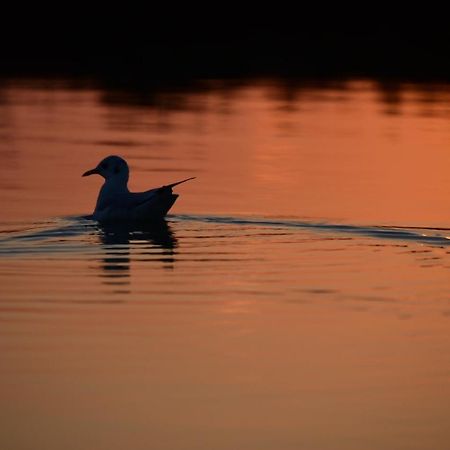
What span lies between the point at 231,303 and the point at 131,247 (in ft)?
9.42

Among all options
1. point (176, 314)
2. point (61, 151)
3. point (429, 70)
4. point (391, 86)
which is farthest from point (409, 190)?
point (429, 70)

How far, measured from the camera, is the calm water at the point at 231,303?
9.94 m

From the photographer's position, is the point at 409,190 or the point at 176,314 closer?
the point at 176,314

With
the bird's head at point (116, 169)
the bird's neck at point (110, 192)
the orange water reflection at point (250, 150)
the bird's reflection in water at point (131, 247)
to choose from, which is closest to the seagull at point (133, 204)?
Answer: the bird's neck at point (110, 192)

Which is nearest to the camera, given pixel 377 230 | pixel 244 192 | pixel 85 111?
pixel 377 230

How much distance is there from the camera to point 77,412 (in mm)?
9984

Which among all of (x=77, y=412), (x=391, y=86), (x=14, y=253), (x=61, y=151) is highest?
(x=391, y=86)

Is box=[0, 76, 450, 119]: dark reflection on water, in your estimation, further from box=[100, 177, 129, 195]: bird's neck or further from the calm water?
box=[100, 177, 129, 195]: bird's neck

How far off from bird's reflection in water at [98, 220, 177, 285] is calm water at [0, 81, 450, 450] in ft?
0.13

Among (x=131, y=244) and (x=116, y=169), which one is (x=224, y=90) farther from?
(x=131, y=244)

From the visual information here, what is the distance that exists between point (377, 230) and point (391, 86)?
69.6 ft

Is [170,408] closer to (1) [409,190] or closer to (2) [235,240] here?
(2) [235,240]

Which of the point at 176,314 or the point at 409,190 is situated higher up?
the point at 409,190

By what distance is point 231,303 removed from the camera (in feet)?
42.1
